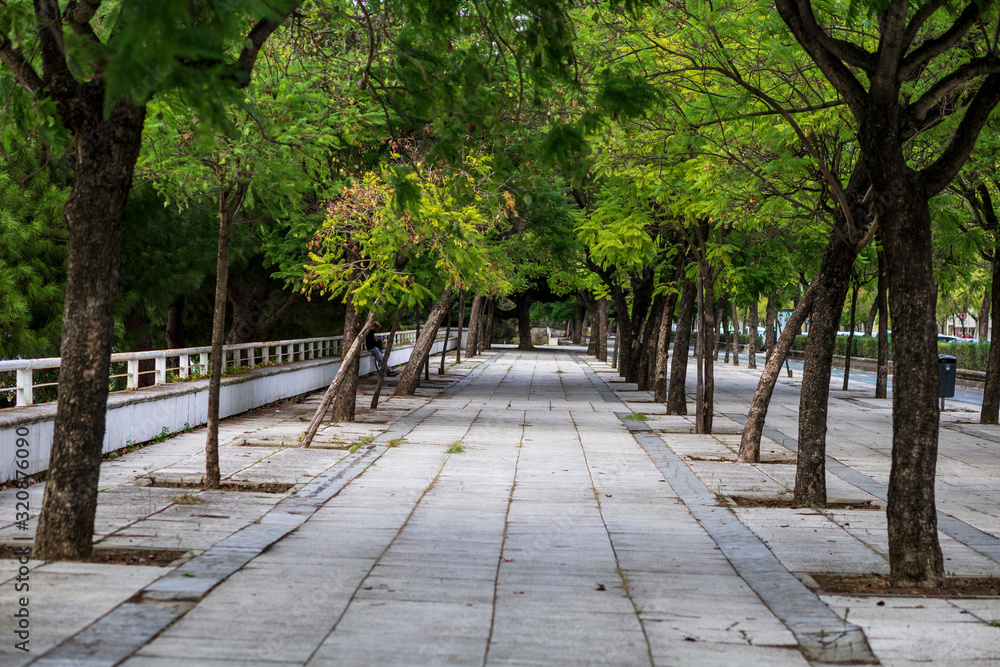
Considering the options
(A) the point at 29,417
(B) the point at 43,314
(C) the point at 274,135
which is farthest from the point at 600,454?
(B) the point at 43,314

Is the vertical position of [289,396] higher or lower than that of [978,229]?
lower

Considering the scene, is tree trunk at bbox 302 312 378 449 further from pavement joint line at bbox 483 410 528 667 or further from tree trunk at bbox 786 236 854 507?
tree trunk at bbox 786 236 854 507

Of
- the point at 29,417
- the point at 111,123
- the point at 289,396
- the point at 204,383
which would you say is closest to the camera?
the point at 111,123

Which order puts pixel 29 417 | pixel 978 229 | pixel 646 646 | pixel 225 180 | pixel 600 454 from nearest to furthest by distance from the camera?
pixel 646 646
pixel 29 417
pixel 225 180
pixel 600 454
pixel 978 229

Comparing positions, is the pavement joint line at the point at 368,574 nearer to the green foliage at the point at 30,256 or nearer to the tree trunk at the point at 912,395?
the tree trunk at the point at 912,395

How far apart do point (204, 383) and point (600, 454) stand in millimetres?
6238

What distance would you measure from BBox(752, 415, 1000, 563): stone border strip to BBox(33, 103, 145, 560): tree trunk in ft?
19.9

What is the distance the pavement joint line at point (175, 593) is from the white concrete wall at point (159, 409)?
84.3 inches

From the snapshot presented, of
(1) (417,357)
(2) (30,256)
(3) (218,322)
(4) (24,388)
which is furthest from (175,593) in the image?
(1) (417,357)

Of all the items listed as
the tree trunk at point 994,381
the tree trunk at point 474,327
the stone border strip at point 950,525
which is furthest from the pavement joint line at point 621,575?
the tree trunk at point 474,327

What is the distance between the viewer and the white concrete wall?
929 centimetres

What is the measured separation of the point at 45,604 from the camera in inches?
208

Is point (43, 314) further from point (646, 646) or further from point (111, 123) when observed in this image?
point (646, 646)

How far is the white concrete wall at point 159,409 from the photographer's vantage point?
9.29 m
